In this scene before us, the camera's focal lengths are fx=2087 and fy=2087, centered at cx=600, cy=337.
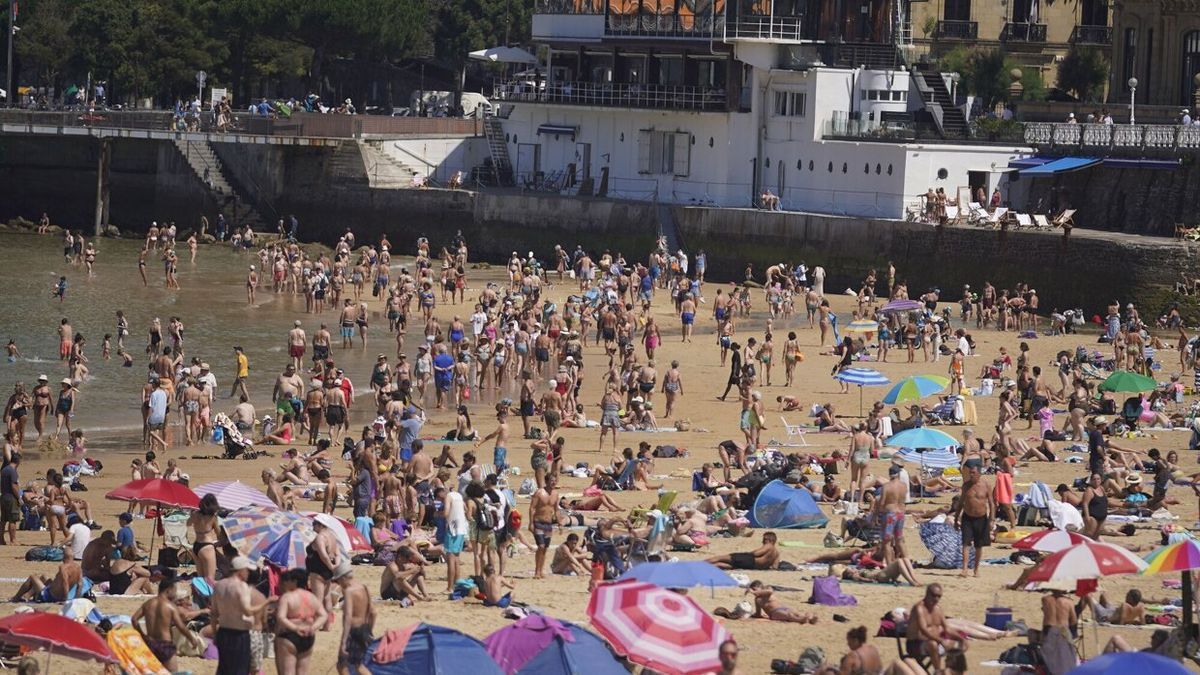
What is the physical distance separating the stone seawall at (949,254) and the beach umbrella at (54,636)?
30773mm

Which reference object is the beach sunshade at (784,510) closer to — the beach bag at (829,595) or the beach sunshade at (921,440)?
the beach sunshade at (921,440)

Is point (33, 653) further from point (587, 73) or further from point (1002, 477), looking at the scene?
point (587, 73)

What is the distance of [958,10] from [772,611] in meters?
49.0

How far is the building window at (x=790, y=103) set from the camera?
48406mm

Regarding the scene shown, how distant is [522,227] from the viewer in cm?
5103

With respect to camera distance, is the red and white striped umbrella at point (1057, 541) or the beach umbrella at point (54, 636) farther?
the red and white striped umbrella at point (1057, 541)

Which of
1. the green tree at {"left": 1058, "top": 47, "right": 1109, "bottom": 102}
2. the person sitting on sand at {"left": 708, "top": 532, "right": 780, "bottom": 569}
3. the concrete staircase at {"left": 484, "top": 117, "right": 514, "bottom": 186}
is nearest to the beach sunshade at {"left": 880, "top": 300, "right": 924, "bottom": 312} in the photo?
the person sitting on sand at {"left": 708, "top": 532, "right": 780, "bottom": 569}

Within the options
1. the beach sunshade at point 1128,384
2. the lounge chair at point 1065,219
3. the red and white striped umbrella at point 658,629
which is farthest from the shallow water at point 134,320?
the red and white striped umbrella at point 658,629

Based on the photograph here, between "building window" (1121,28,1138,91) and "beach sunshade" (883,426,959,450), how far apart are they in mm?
30814

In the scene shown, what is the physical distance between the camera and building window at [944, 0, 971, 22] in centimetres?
6328

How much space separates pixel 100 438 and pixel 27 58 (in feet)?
162

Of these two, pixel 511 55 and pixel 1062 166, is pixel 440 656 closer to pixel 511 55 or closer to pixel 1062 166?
pixel 1062 166

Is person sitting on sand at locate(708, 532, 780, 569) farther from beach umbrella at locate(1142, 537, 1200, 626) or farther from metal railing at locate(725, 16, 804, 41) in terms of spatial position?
metal railing at locate(725, 16, 804, 41)

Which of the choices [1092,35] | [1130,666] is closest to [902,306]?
[1130,666]
